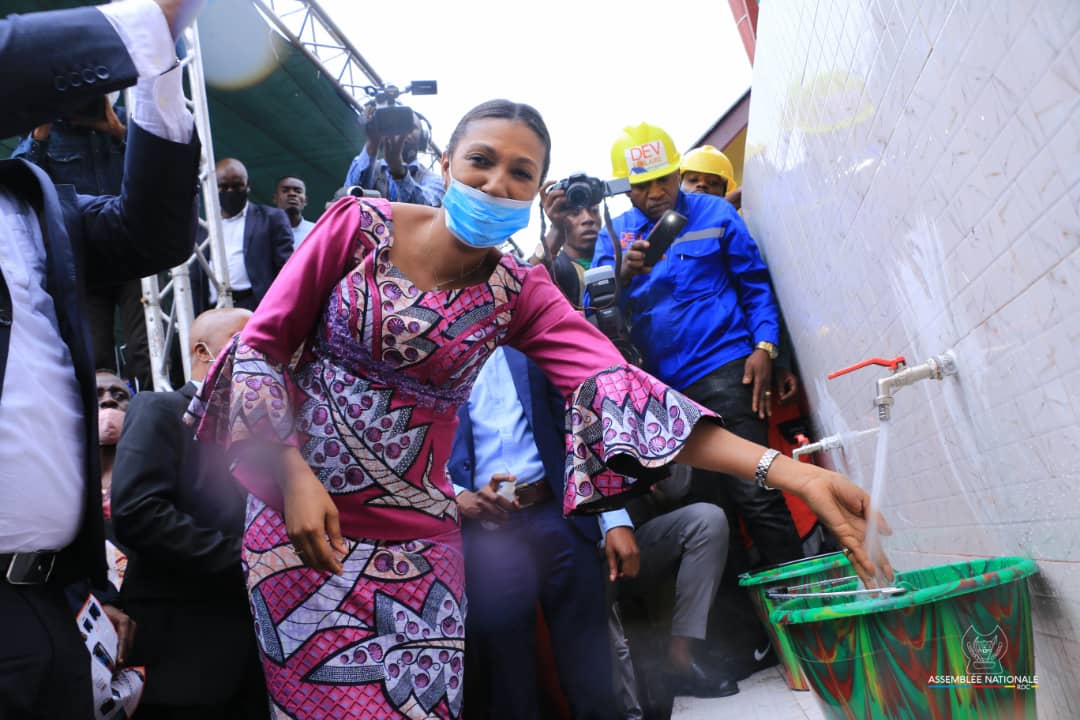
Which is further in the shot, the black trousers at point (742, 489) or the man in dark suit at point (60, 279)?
the black trousers at point (742, 489)

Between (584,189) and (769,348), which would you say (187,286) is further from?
Result: (769,348)

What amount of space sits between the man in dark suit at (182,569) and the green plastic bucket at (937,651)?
1611mm

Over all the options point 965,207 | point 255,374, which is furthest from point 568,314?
point 965,207

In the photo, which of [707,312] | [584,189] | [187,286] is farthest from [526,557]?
[187,286]

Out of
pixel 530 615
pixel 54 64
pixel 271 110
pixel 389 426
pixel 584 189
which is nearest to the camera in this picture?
pixel 54 64

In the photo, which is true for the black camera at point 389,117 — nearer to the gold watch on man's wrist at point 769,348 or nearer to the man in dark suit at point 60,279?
the gold watch on man's wrist at point 769,348

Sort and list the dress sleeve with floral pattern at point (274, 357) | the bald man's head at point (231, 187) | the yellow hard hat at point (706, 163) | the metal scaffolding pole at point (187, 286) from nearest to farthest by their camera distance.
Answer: the dress sleeve with floral pattern at point (274, 357)
the metal scaffolding pole at point (187, 286)
the yellow hard hat at point (706, 163)
the bald man's head at point (231, 187)

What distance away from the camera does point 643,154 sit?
4.29 metres

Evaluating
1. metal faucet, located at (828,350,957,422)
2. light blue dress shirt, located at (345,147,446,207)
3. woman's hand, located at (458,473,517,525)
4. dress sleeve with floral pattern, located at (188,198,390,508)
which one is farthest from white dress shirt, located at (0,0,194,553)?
light blue dress shirt, located at (345,147,446,207)

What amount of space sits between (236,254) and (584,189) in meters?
2.39

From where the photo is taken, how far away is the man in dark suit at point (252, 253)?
16.9 ft

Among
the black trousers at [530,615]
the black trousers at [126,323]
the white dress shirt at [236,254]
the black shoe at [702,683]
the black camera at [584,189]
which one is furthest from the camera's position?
the white dress shirt at [236,254]

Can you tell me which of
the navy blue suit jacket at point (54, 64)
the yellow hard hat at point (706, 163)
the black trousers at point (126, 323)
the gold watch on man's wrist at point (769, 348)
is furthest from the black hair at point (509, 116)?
the yellow hard hat at point (706, 163)

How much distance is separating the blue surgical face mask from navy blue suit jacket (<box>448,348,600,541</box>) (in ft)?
4.00
